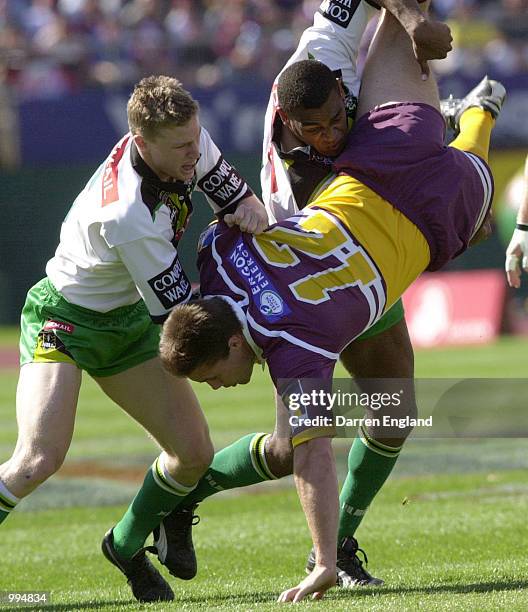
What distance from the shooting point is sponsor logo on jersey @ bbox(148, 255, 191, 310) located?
182 inches

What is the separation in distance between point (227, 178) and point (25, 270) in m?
14.6

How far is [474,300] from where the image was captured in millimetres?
17312

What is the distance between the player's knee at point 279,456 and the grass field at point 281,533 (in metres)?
0.48

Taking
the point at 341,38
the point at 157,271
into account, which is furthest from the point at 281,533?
the point at 341,38

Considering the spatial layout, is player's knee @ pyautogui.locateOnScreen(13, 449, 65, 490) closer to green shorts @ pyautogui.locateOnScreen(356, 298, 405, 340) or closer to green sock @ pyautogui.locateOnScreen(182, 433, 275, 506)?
green sock @ pyautogui.locateOnScreen(182, 433, 275, 506)

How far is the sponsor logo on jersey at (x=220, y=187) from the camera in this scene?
5.10 meters

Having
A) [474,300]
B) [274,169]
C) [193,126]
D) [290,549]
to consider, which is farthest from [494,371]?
[193,126]

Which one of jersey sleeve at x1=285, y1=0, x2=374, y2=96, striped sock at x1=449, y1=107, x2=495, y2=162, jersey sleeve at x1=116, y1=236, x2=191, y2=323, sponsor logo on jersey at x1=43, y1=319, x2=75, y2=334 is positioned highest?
jersey sleeve at x1=285, y1=0, x2=374, y2=96

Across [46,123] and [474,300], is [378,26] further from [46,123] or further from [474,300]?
[46,123]

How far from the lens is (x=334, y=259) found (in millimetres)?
4605

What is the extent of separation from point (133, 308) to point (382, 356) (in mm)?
1082

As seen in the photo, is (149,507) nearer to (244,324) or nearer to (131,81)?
(244,324)

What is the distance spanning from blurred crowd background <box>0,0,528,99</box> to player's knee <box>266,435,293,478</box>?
1409 cm

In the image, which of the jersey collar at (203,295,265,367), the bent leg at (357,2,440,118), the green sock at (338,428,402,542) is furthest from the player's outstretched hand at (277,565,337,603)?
the bent leg at (357,2,440,118)
